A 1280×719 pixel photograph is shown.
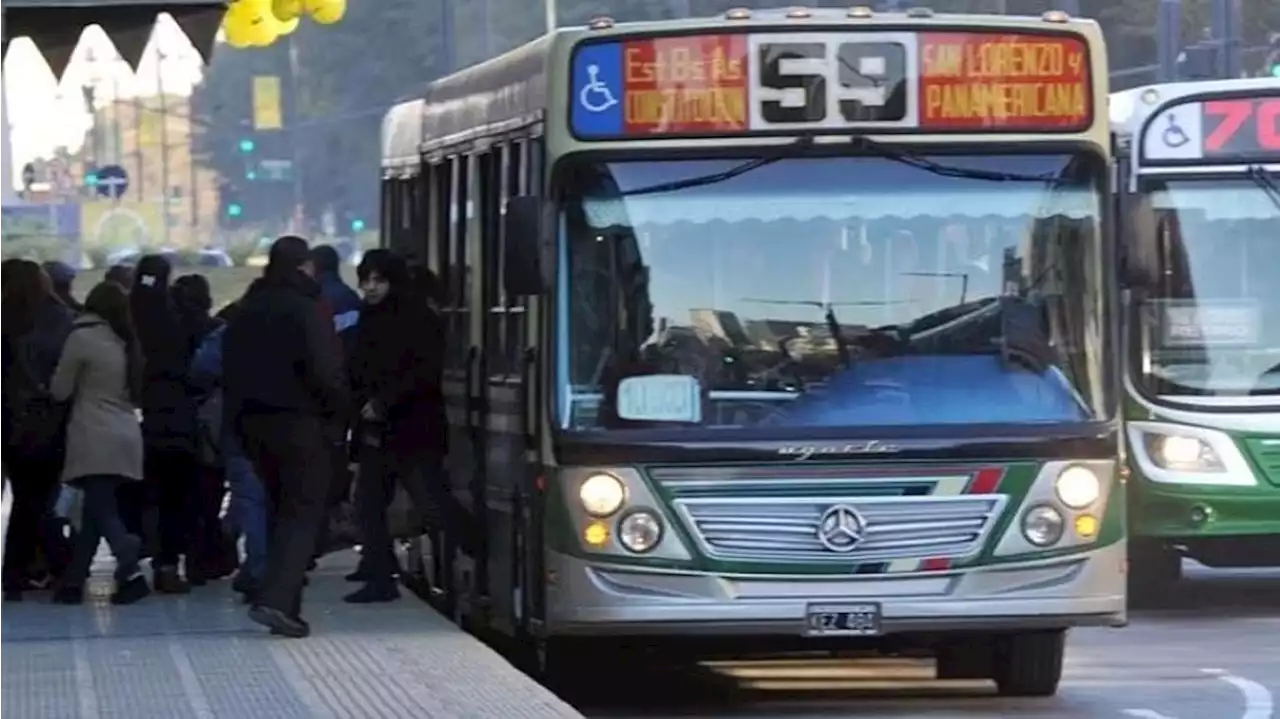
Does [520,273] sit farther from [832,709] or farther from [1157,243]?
[1157,243]

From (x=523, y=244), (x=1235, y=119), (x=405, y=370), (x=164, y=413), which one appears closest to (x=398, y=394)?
(x=405, y=370)

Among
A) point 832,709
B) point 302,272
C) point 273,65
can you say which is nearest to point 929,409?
point 832,709

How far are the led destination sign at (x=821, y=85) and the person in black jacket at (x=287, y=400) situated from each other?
5.39 feet

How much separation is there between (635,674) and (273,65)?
6204 cm

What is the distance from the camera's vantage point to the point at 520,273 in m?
12.0

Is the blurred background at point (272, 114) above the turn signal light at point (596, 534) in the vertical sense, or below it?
above

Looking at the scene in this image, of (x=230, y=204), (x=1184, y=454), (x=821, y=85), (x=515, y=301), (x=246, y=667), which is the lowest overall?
(x=246, y=667)

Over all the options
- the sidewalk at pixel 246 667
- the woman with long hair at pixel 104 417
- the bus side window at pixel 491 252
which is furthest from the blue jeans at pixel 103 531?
the bus side window at pixel 491 252

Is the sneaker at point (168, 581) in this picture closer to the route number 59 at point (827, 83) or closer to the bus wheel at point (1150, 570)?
the route number 59 at point (827, 83)

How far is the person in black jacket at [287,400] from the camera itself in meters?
13.0

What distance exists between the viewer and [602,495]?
12102 millimetres

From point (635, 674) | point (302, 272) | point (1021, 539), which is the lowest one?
point (635, 674)

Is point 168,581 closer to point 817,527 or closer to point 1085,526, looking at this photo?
point 817,527

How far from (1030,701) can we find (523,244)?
3.07 meters
